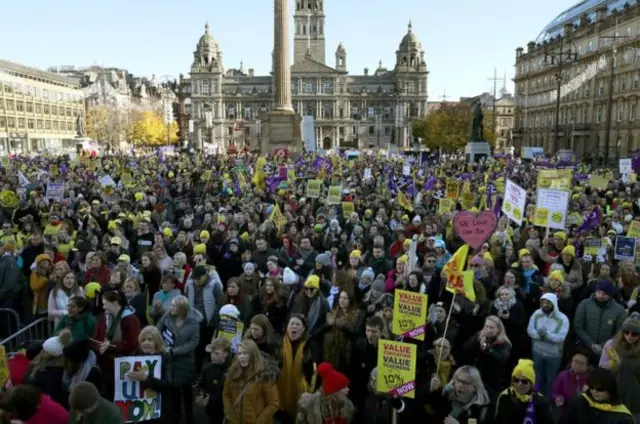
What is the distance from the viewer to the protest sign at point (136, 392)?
4.64 m

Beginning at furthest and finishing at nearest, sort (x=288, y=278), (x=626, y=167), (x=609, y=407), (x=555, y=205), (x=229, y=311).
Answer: (x=626, y=167), (x=555, y=205), (x=288, y=278), (x=229, y=311), (x=609, y=407)

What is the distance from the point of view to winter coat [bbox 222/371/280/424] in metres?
4.60

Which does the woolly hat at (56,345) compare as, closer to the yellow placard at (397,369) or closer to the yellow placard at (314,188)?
the yellow placard at (397,369)

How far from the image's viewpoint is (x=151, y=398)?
4746 millimetres

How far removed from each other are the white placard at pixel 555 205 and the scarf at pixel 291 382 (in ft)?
22.1

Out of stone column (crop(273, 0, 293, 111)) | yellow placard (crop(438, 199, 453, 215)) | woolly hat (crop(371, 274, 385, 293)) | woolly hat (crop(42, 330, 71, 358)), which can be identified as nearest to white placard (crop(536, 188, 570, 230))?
yellow placard (crop(438, 199, 453, 215))

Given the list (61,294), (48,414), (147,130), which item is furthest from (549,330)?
(147,130)

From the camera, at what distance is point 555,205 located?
10.5 m

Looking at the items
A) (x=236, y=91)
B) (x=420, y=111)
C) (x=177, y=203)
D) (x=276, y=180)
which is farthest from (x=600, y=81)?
(x=236, y=91)

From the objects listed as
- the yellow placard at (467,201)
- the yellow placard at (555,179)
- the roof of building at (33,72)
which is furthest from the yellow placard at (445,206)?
the roof of building at (33,72)

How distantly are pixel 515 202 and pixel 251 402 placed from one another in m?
7.43

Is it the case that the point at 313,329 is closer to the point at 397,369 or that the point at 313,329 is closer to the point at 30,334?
the point at 397,369

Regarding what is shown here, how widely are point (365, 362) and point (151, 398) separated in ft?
6.51

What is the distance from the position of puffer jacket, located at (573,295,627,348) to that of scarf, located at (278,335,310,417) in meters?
3.09
